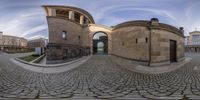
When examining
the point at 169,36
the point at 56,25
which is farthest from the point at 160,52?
the point at 56,25

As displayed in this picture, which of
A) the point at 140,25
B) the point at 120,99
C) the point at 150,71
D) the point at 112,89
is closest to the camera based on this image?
the point at 120,99

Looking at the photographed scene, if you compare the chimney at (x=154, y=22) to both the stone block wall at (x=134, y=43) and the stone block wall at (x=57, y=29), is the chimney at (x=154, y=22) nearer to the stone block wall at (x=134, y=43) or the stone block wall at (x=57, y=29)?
the stone block wall at (x=134, y=43)

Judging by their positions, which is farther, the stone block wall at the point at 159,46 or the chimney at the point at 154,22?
the stone block wall at the point at 159,46

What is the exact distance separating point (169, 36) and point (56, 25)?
24.7 feet

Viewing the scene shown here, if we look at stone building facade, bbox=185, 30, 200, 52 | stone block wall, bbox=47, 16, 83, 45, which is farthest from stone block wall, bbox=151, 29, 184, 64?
stone building facade, bbox=185, 30, 200, 52

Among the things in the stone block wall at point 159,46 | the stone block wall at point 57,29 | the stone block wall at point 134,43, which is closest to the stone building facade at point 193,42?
the stone block wall at point 159,46

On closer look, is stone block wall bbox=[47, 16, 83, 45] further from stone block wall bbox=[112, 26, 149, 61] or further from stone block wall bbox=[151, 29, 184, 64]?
stone block wall bbox=[151, 29, 184, 64]

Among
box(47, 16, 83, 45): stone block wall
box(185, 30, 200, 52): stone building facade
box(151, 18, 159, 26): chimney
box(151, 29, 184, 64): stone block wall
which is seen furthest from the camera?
box(185, 30, 200, 52): stone building facade

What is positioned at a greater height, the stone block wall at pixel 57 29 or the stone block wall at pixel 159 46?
the stone block wall at pixel 57 29

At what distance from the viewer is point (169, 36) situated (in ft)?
25.1

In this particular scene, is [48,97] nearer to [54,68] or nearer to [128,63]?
[54,68]

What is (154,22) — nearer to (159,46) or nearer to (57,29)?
(159,46)

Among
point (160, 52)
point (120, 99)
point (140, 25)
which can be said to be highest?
point (140, 25)

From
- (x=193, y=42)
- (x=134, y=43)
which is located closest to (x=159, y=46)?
(x=134, y=43)
